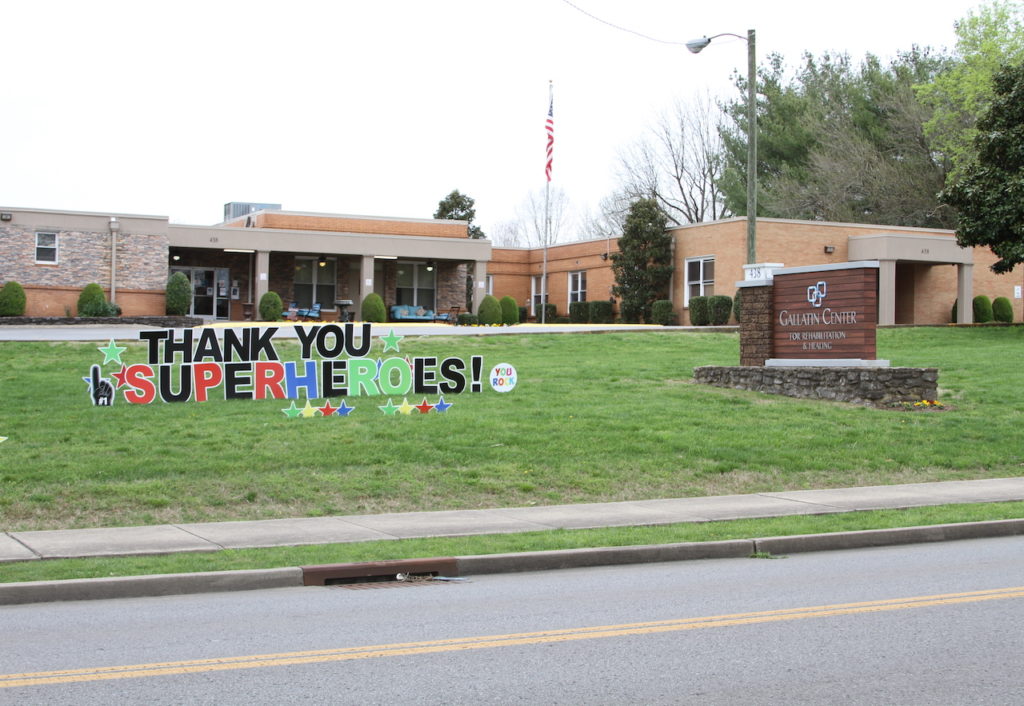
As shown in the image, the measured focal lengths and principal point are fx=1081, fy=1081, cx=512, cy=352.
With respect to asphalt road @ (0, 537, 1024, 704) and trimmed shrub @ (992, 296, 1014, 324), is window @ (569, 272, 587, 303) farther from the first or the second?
asphalt road @ (0, 537, 1024, 704)

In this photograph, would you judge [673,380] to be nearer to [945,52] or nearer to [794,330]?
[794,330]

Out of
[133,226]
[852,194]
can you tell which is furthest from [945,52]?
[133,226]

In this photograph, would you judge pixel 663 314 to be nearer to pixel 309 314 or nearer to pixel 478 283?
pixel 478 283

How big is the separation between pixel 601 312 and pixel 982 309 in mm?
15116

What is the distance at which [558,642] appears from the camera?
6742 mm

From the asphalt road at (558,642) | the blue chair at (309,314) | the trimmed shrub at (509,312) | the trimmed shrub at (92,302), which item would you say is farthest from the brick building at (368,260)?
the asphalt road at (558,642)

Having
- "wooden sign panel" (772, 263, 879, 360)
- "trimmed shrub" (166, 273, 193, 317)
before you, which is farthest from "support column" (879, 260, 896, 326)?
"trimmed shrub" (166, 273, 193, 317)

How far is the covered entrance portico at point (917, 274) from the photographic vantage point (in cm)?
3962

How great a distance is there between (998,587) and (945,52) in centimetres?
5726

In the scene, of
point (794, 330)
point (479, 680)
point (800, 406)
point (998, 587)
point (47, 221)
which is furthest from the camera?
point (47, 221)

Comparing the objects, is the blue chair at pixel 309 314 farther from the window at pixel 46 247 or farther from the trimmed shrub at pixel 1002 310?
the trimmed shrub at pixel 1002 310

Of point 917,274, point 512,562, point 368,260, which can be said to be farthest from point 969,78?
point 512,562

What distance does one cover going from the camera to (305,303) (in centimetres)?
4428

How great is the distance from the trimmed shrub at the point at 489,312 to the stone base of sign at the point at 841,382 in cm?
1871
